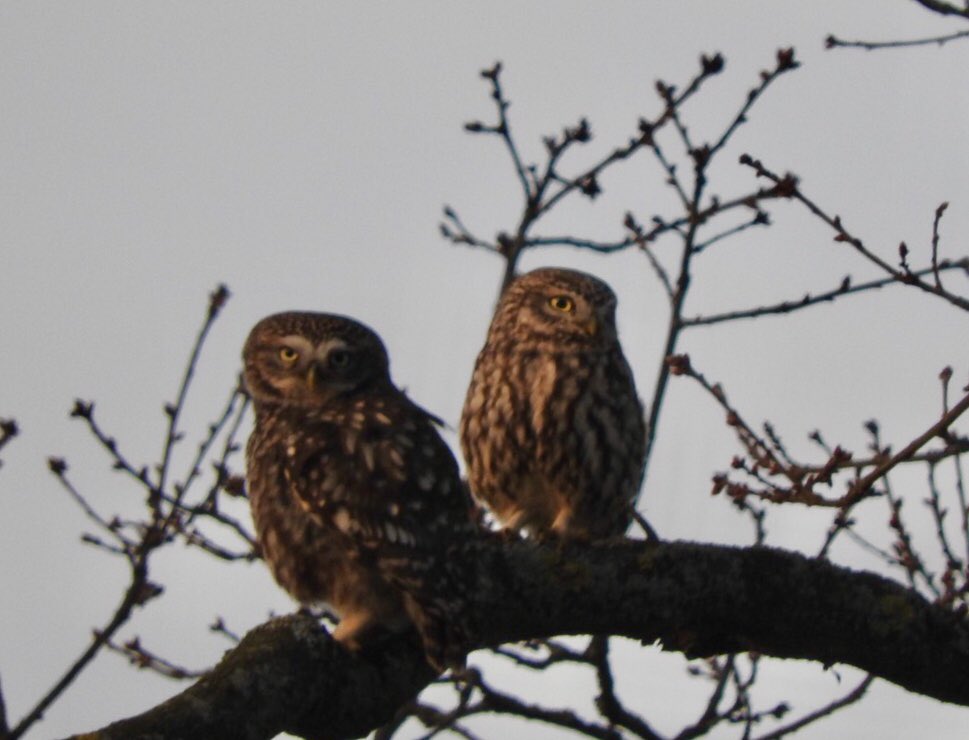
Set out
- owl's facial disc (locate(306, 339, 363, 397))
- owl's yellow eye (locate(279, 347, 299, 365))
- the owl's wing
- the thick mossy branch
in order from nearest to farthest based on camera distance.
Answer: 1. the owl's wing
2. the thick mossy branch
3. owl's facial disc (locate(306, 339, 363, 397))
4. owl's yellow eye (locate(279, 347, 299, 365))

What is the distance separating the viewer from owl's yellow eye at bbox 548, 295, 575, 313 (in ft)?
23.4

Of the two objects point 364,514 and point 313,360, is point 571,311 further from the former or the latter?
point 364,514

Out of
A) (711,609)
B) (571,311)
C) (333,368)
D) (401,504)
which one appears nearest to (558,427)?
(571,311)

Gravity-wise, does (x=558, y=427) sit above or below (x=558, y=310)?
below

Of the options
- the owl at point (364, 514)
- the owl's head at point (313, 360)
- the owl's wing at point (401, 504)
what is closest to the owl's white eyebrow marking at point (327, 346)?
the owl's head at point (313, 360)

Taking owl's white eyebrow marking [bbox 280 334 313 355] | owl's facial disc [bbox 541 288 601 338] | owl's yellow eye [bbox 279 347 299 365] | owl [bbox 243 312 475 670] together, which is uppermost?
owl's facial disc [bbox 541 288 601 338]

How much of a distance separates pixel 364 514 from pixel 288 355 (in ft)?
3.90

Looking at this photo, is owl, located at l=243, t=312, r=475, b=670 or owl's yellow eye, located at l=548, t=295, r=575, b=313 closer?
owl, located at l=243, t=312, r=475, b=670

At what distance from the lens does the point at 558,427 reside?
21.9 feet

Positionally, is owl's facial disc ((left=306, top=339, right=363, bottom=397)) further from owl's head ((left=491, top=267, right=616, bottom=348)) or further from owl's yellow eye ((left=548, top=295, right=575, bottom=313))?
owl's yellow eye ((left=548, top=295, right=575, bottom=313))

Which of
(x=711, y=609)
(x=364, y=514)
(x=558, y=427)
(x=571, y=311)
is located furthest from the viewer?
(x=571, y=311)

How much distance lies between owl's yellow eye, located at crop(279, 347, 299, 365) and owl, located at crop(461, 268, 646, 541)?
41.4 inches

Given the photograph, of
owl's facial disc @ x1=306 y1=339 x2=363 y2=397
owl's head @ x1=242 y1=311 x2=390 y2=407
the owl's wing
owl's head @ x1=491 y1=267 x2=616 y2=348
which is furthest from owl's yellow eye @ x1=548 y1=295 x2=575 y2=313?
the owl's wing

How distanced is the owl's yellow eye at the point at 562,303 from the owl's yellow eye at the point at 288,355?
4.92ft
